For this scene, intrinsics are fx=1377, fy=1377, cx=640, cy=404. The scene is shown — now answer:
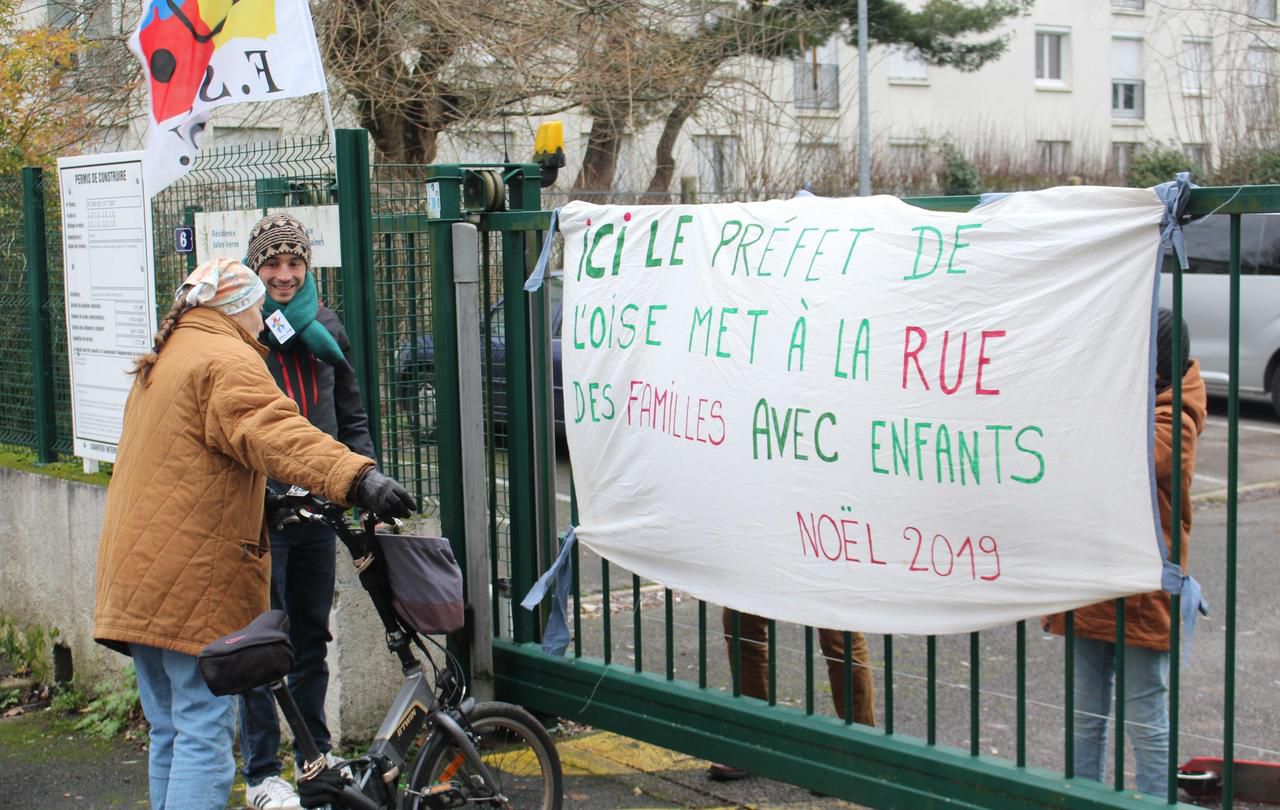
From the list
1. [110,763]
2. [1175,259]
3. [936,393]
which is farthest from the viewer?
[110,763]

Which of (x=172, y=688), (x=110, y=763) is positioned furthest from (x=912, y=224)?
(x=110, y=763)

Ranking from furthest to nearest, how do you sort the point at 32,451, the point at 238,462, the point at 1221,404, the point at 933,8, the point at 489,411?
the point at 933,8, the point at 1221,404, the point at 32,451, the point at 489,411, the point at 238,462

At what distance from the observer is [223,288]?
152 inches

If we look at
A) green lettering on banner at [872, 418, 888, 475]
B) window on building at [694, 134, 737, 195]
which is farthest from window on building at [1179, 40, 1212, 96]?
green lettering on banner at [872, 418, 888, 475]

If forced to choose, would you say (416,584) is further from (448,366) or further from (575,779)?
(575,779)

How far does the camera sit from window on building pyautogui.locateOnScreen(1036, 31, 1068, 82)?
124 ft

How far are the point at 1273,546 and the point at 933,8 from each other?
59.4 ft

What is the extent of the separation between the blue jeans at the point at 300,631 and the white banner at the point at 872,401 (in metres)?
0.96

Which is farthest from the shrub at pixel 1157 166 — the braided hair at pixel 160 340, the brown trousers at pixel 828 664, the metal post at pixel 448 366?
the braided hair at pixel 160 340

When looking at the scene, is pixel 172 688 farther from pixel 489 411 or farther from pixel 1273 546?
pixel 1273 546

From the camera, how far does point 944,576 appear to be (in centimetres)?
358

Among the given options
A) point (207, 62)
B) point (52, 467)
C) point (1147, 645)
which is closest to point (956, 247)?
point (1147, 645)

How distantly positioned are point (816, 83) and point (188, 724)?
53.4 ft

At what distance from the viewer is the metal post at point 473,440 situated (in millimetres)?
4910
